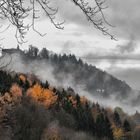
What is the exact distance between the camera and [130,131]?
168 m

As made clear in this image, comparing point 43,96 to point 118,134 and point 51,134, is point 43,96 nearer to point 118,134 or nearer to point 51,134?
point 118,134

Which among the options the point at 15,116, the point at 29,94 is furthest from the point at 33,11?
the point at 29,94

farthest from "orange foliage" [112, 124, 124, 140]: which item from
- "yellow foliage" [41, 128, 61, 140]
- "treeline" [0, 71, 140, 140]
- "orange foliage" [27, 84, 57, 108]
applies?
"yellow foliage" [41, 128, 61, 140]

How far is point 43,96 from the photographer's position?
152 m

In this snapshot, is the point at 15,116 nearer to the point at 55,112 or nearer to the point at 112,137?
the point at 55,112

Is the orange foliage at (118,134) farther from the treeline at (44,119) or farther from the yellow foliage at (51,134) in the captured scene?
the yellow foliage at (51,134)

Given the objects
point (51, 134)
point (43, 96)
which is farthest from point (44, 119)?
point (43, 96)

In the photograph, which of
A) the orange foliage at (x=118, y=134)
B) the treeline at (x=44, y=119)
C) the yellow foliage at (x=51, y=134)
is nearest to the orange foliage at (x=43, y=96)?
the treeline at (x=44, y=119)

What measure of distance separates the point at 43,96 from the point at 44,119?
3701 cm

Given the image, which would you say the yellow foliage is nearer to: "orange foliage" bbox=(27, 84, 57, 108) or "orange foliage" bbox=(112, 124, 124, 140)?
"orange foliage" bbox=(27, 84, 57, 108)

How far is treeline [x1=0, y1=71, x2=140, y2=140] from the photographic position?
326 ft

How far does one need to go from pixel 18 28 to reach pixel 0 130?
84.5 meters

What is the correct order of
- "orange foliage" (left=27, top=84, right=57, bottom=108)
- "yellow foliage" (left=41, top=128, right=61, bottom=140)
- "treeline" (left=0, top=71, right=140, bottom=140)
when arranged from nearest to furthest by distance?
1. "treeline" (left=0, top=71, right=140, bottom=140)
2. "yellow foliage" (left=41, top=128, right=61, bottom=140)
3. "orange foliage" (left=27, top=84, right=57, bottom=108)

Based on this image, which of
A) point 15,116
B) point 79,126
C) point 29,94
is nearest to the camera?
point 15,116
